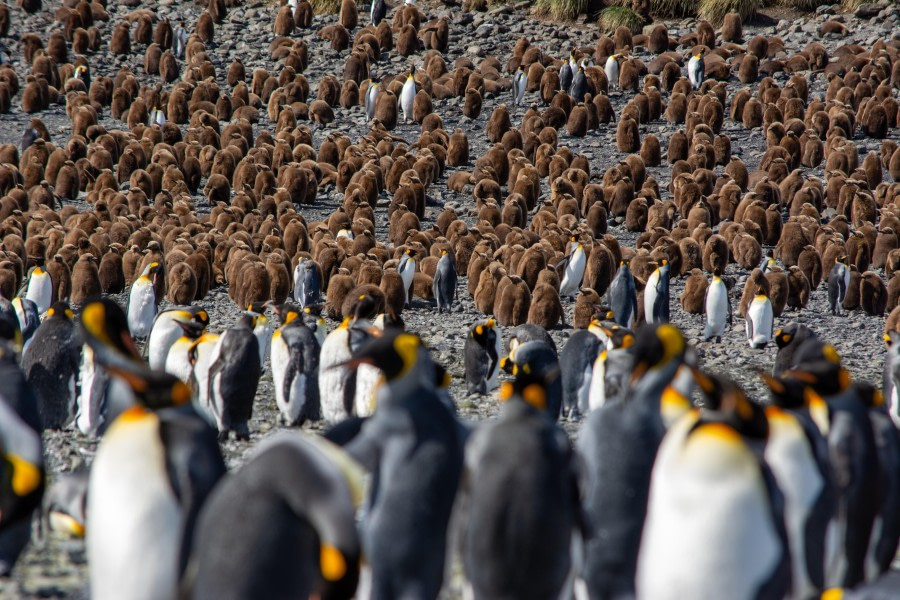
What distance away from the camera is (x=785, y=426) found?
403 centimetres

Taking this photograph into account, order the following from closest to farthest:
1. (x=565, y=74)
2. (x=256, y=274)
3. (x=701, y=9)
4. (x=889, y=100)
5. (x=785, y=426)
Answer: (x=785, y=426) < (x=256, y=274) < (x=889, y=100) < (x=565, y=74) < (x=701, y=9)

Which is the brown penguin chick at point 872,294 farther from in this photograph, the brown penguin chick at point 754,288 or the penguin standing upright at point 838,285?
the brown penguin chick at point 754,288

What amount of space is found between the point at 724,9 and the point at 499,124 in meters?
7.58

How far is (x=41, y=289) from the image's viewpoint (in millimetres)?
11367

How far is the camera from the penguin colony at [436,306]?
3.49 metres

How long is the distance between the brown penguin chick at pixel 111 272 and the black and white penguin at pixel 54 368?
464cm

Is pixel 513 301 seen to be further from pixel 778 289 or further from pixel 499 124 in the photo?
pixel 499 124

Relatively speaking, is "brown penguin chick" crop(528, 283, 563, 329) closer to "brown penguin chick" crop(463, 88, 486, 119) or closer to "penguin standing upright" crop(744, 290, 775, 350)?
"penguin standing upright" crop(744, 290, 775, 350)

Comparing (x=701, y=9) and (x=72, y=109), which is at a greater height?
(x=701, y=9)

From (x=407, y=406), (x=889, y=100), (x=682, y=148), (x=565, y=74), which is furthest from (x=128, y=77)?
(x=407, y=406)

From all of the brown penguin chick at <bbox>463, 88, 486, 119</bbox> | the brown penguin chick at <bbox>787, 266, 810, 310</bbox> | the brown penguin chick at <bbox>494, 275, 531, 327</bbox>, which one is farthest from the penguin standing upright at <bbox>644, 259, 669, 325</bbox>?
the brown penguin chick at <bbox>463, 88, 486, 119</bbox>

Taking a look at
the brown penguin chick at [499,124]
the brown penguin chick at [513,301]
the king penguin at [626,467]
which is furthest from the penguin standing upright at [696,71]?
the king penguin at [626,467]

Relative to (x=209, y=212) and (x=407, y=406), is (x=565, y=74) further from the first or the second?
(x=407, y=406)

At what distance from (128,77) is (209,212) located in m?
6.69
